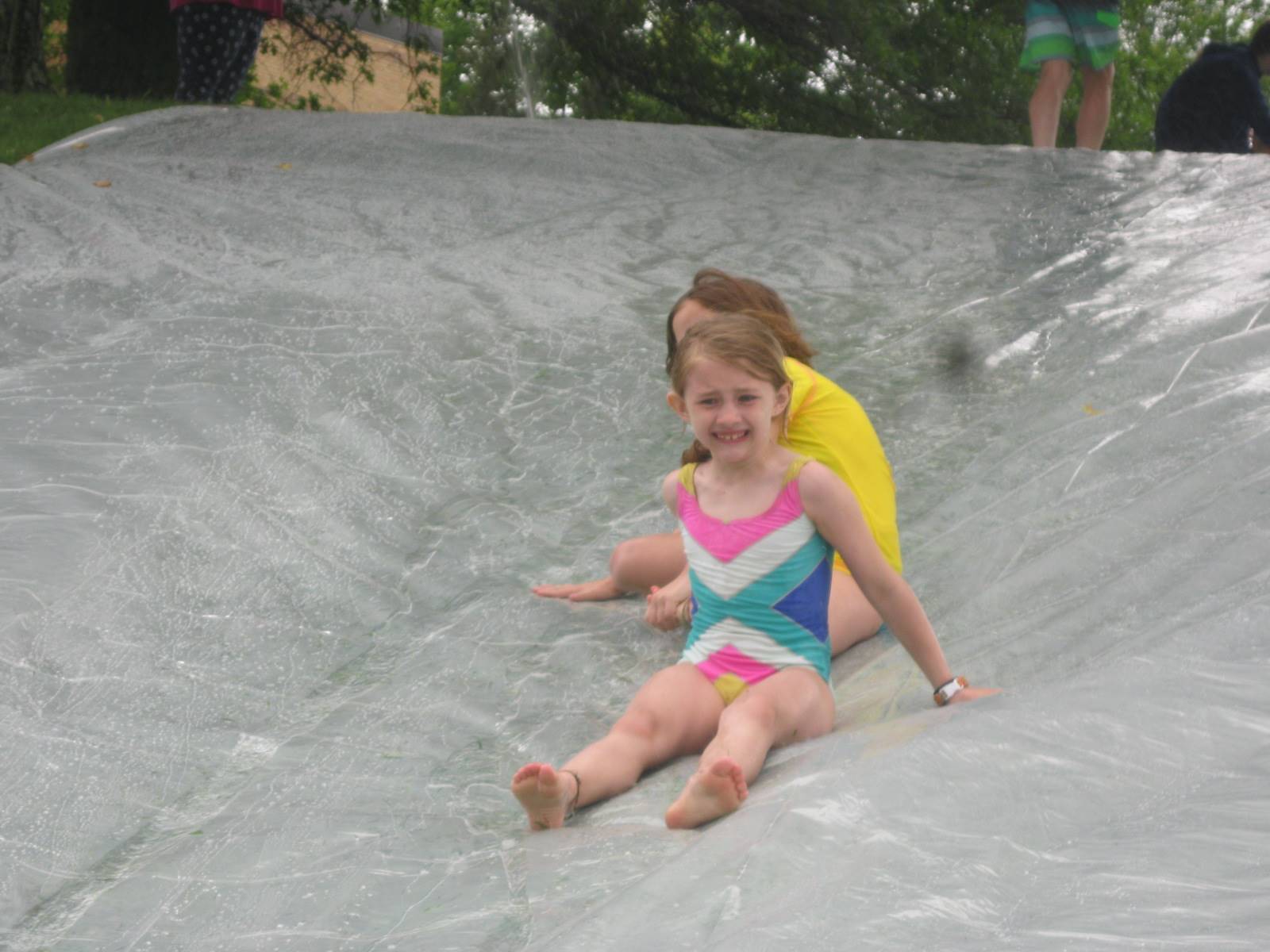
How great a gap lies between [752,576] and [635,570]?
0.52 metres

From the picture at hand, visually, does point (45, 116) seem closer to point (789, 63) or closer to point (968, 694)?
point (968, 694)

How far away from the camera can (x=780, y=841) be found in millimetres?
1540

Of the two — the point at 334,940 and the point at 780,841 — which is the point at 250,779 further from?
the point at 780,841

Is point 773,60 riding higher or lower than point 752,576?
higher

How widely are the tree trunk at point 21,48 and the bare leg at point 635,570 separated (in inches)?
258

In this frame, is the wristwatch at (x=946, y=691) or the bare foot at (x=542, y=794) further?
the wristwatch at (x=946, y=691)

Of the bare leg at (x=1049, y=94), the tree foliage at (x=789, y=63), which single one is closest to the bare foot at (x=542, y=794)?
the bare leg at (x=1049, y=94)

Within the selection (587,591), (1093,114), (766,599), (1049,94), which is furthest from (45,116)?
(766,599)

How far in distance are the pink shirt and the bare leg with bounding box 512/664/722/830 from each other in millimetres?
5433

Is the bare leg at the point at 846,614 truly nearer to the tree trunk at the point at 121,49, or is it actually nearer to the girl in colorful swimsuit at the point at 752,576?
the girl in colorful swimsuit at the point at 752,576

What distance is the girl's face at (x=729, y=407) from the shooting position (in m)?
2.20

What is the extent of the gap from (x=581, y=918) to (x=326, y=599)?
52.1 inches

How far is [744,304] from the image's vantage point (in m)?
2.64

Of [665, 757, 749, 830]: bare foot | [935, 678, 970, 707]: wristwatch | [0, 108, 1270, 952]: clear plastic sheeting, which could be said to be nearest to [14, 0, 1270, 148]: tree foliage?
[0, 108, 1270, 952]: clear plastic sheeting
